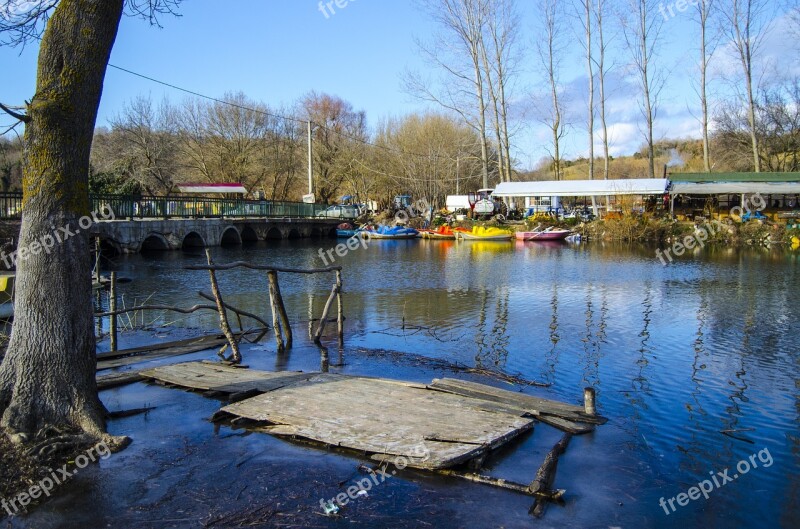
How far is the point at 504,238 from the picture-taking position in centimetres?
4806

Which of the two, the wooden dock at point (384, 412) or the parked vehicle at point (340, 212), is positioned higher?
the parked vehicle at point (340, 212)

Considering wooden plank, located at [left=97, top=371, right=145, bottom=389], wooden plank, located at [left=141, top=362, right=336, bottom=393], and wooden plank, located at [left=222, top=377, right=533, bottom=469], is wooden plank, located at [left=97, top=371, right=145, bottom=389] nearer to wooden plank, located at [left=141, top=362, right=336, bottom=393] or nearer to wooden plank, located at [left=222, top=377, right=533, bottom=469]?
wooden plank, located at [left=141, top=362, right=336, bottom=393]

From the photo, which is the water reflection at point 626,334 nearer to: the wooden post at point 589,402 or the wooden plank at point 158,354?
the wooden post at point 589,402

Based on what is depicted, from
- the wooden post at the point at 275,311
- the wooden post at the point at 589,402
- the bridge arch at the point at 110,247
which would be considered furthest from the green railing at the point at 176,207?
the wooden post at the point at 589,402

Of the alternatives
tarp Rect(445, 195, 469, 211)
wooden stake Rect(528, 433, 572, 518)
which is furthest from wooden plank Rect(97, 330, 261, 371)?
→ tarp Rect(445, 195, 469, 211)

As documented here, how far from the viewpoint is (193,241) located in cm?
4484

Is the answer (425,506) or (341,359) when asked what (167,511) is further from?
(341,359)

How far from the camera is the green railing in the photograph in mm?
26906

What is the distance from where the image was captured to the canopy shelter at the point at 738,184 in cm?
4350

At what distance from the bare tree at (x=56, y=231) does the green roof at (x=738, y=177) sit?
48927mm

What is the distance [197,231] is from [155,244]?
3.39m

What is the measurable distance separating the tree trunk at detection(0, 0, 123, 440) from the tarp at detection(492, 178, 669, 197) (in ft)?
157

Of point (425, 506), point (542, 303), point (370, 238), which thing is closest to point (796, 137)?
point (370, 238)

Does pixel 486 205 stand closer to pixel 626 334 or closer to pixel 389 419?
pixel 626 334
